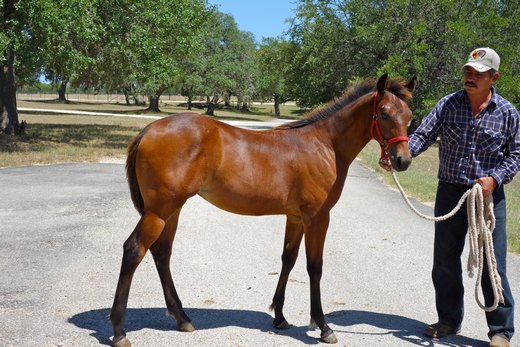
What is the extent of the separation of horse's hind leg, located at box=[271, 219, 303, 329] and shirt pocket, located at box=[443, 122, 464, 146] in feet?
4.56

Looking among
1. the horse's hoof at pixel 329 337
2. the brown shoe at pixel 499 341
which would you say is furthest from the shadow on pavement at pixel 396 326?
the horse's hoof at pixel 329 337

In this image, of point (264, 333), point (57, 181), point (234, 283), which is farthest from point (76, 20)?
point (264, 333)

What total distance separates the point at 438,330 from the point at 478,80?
1991 millimetres

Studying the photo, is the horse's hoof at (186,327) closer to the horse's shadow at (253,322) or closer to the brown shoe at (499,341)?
the horse's shadow at (253,322)

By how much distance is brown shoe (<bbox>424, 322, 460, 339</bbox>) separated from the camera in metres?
4.40

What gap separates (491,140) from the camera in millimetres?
4184

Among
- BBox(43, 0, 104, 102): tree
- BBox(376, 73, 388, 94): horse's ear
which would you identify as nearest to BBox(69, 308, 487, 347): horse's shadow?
BBox(376, 73, 388, 94): horse's ear

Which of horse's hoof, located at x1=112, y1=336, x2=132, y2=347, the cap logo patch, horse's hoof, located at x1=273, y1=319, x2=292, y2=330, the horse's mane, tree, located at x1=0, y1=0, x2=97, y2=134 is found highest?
tree, located at x1=0, y1=0, x2=97, y2=134

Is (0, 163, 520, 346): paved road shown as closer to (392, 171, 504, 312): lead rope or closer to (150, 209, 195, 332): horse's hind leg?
(150, 209, 195, 332): horse's hind leg

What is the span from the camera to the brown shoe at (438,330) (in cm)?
440

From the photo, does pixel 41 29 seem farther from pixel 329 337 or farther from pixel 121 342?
pixel 329 337

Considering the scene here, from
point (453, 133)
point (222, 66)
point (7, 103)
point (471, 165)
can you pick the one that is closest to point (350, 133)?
point (453, 133)

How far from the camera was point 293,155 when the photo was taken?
14.6 feet

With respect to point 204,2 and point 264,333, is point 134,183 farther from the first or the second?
point 204,2
